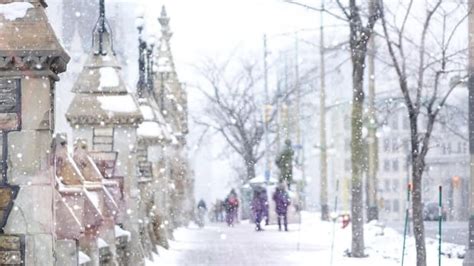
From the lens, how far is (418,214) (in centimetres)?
1867

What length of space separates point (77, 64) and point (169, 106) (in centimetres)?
578

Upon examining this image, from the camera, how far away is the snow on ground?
2346 centimetres

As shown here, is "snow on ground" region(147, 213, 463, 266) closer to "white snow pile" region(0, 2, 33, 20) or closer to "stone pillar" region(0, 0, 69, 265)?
"stone pillar" region(0, 0, 69, 265)

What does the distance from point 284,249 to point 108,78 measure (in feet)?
33.7

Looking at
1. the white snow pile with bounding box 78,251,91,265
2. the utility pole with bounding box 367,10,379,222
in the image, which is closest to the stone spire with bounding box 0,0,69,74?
the white snow pile with bounding box 78,251,91,265

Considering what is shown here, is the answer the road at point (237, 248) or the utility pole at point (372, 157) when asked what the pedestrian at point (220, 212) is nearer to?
the utility pole at point (372, 157)

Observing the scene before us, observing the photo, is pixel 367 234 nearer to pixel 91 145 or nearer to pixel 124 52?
pixel 91 145

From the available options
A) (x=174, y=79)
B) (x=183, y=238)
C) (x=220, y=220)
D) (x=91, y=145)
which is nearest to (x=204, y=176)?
(x=220, y=220)

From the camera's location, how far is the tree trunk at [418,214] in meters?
18.1

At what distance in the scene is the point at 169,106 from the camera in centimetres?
4091

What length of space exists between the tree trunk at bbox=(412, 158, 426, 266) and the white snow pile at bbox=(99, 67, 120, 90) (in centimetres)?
498

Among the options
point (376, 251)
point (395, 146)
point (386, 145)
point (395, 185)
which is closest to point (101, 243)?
point (376, 251)

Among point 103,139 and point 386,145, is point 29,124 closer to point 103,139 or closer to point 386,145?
point 103,139

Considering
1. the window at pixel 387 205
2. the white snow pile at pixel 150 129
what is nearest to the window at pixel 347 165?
the window at pixel 387 205
